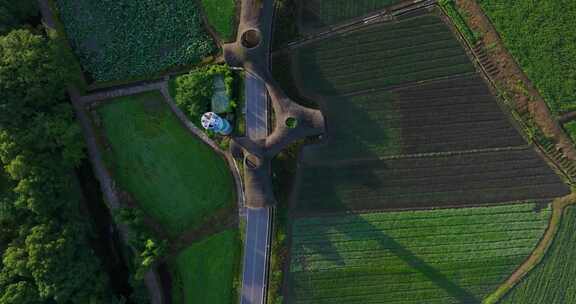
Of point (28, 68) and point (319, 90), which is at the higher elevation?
point (28, 68)

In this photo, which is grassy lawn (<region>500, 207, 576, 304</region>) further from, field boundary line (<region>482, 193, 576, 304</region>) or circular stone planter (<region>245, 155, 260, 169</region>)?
circular stone planter (<region>245, 155, 260, 169</region>)

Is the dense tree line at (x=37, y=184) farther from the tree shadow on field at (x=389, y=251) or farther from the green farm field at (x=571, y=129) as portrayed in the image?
the green farm field at (x=571, y=129)

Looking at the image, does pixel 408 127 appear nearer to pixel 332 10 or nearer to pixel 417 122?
pixel 417 122

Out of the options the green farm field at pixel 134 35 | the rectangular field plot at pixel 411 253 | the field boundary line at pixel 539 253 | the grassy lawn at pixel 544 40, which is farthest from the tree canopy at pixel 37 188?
the grassy lawn at pixel 544 40

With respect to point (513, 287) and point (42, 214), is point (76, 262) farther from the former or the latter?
point (513, 287)

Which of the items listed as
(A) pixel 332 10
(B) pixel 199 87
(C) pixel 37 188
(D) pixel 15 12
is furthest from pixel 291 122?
(D) pixel 15 12

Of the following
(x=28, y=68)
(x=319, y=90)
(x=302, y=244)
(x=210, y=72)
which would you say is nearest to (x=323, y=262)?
(x=302, y=244)

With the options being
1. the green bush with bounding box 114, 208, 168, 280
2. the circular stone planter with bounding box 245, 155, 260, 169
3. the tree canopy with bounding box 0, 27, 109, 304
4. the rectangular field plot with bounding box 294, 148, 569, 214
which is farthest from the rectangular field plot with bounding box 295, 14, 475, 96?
the tree canopy with bounding box 0, 27, 109, 304
